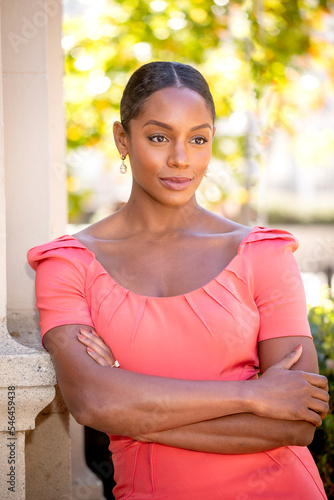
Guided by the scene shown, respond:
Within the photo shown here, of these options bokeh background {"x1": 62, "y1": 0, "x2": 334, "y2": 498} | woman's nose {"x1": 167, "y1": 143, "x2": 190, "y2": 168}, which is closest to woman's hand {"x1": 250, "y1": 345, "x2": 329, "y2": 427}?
woman's nose {"x1": 167, "y1": 143, "x2": 190, "y2": 168}

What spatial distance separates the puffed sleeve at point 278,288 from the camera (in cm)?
244

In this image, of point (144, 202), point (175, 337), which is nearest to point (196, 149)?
point (144, 202)

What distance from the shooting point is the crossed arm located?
223cm

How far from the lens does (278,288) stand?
2480 millimetres

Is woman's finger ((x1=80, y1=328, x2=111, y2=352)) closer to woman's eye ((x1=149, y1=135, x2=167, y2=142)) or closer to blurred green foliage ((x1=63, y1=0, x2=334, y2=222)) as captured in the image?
woman's eye ((x1=149, y1=135, x2=167, y2=142))

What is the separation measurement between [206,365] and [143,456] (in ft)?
1.34

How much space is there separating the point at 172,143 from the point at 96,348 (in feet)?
2.72

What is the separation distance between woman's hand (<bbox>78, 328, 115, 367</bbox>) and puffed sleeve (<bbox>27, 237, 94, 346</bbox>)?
0.22 ft

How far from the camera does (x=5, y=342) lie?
2.57 meters

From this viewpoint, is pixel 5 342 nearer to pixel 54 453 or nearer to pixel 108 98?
pixel 54 453

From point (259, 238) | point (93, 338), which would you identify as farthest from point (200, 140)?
point (93, 338)

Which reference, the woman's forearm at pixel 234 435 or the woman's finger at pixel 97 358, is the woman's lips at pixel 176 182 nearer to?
the woman's finger at pixel 97 358

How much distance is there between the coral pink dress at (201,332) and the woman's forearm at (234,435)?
0.10m

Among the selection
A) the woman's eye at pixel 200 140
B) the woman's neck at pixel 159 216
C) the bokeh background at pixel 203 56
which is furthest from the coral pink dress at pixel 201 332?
the bokeh background at pixel 203 56
